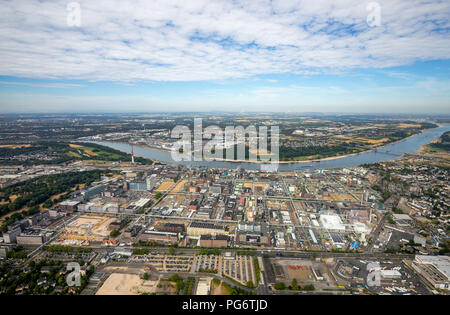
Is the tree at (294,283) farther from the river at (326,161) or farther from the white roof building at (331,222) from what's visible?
the river at (326,161)

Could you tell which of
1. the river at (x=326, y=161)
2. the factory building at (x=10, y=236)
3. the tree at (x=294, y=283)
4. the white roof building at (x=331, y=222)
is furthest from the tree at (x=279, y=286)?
the river at (x=326, y=161)

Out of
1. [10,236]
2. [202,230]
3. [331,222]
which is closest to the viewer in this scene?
[10,236]

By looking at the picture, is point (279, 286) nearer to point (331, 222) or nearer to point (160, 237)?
point (160, 237)

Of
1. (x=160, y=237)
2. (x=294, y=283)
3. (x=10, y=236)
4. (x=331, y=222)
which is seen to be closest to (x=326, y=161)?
(x=331, y=222)

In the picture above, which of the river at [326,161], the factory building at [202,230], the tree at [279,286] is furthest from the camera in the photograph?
the river at [326,161]

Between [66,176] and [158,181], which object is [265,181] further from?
[66,176]

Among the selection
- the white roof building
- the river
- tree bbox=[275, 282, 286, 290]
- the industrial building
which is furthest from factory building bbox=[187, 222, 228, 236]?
the river

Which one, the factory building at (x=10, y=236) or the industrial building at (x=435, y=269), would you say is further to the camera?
the factory building at (x=10, y=236)

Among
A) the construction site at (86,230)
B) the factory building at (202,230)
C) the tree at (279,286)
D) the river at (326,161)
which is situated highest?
the river at (326,161)

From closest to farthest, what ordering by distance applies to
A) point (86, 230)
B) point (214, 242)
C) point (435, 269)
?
point (435, 269) → point (214, 242) → point (86, 230)

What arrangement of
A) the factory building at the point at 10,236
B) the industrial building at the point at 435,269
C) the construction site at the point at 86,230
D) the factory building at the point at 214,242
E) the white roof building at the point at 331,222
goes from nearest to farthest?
the industrial building at the point at 435,269, the factory building at the point at 214,242, the factory building at the point at 10,236, the construction site at the point at 86,230, the white roof building at the point at 331,222

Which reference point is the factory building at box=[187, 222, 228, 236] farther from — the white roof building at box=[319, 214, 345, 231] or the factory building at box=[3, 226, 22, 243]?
the factory building at box=[3, 226, 22, 243]
